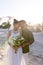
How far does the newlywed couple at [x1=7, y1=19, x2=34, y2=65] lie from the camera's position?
2.20 metres

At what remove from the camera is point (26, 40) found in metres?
2.20

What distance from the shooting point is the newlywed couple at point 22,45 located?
7.22 feet

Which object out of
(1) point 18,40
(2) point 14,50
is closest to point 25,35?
(1) point 18,40

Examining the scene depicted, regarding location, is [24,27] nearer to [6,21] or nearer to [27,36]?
[27,36]

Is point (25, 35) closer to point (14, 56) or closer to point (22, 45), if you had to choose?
point (22, 45)

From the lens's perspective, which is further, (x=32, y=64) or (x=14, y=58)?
(x=32, y=64)

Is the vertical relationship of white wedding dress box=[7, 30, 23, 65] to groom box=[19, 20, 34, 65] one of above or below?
below

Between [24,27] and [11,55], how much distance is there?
1.32ft

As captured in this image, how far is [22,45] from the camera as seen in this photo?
2.20 m

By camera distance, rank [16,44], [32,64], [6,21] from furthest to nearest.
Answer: [32,64] < [6,21] < [16,44]

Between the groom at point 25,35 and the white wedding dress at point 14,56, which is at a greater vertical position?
the groom at point 25,35

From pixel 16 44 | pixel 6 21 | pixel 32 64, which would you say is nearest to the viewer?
pixel 16 44

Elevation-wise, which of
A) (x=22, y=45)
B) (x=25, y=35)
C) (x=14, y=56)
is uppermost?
(x=25, y=35)

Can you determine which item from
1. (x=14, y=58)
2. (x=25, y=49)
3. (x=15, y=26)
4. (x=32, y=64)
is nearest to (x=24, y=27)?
(x=15, y=26)
